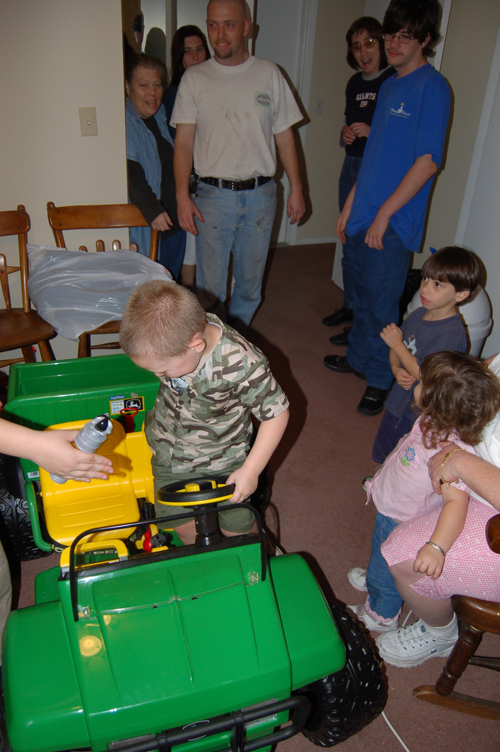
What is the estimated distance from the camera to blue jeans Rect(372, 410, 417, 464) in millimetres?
1983

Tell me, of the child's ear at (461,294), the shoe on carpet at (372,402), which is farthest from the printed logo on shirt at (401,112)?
the shoe on carpet at (372,402)

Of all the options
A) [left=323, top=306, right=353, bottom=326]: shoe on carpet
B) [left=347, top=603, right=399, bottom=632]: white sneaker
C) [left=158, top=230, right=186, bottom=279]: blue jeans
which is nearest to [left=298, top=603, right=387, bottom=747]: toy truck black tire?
[left=347, top=603, right=399, bottom=632]: white sneaker

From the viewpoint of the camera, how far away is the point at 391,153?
232 cm

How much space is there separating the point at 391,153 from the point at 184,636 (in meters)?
2.12

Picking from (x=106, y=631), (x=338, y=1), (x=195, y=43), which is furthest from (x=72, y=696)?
(x=338, y=1)

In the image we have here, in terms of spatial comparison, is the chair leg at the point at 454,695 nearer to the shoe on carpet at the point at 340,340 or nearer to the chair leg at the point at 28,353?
the chair leg at the point at 28,353

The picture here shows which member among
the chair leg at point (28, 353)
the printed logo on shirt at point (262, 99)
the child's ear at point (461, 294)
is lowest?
the chair leg at point (28, 353)

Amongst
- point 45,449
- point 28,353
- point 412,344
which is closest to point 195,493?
point 45,449

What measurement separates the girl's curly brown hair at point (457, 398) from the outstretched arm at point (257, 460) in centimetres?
38

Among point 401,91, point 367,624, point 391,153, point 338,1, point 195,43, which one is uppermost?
point 338,1

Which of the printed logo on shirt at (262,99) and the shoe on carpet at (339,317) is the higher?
the printed logo on shirt at (262,99)

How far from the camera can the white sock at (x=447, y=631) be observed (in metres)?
1.48

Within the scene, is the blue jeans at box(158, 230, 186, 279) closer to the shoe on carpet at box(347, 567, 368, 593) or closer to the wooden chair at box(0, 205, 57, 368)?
the wooden chair at box(0, 205, 57, 368)

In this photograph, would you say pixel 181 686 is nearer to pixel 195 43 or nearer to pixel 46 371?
pixel 46 371
